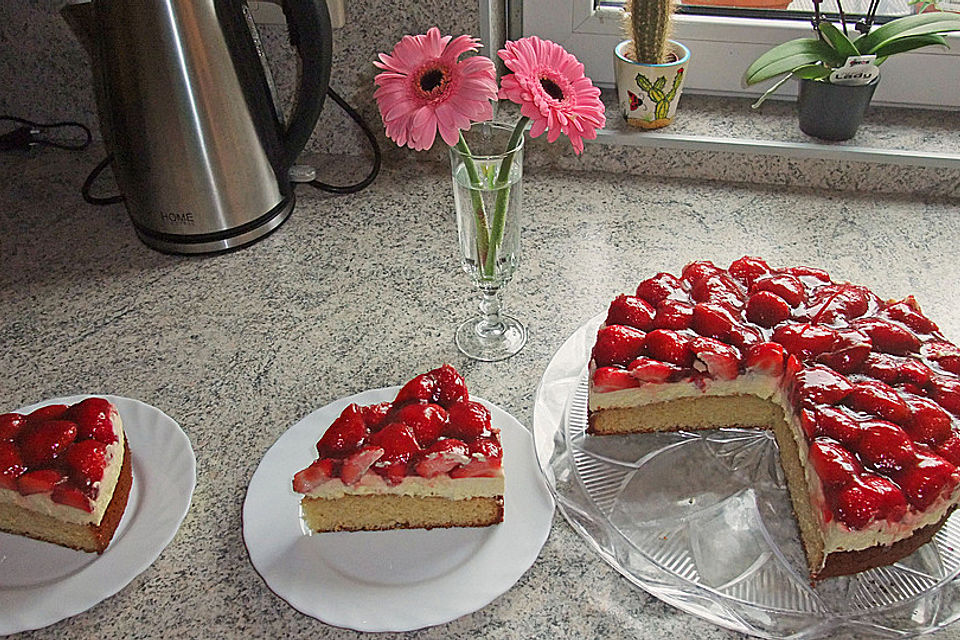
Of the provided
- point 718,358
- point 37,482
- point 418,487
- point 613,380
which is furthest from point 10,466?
point 718,358

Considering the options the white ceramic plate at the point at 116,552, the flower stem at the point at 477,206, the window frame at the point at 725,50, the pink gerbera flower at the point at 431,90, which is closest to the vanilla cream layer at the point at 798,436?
the flower stem at the point at 477,206

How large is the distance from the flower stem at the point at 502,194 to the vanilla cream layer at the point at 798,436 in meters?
0.20

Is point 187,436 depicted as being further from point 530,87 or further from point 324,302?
point 530,87

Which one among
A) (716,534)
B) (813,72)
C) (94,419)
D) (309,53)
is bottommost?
(716,534)

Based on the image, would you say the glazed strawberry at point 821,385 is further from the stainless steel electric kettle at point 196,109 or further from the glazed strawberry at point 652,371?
the stainless steel electric kettle at point 196,109

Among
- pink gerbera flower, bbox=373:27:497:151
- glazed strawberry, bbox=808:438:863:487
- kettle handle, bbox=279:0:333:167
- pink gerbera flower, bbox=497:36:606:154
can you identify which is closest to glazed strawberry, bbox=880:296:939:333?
glazed strawberry, bbox=808:438:863:487

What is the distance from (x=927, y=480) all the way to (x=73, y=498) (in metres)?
0.79

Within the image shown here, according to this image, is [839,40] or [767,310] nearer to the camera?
[767,310]

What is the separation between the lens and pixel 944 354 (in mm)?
903

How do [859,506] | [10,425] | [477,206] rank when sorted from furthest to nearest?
[477,206]
[10,425]
[859,506]

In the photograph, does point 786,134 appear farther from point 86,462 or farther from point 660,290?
point 86,462

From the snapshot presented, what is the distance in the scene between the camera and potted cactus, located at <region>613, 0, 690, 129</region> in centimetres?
126

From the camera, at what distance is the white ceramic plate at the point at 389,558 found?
79cm

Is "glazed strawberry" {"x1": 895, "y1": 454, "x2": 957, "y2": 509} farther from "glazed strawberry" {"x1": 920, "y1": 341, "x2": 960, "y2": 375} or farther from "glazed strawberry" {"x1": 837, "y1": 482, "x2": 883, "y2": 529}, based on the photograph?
"glazed strawberry" {"x1": 920, "y1": 341, "x2": 960, "y2": 375}
